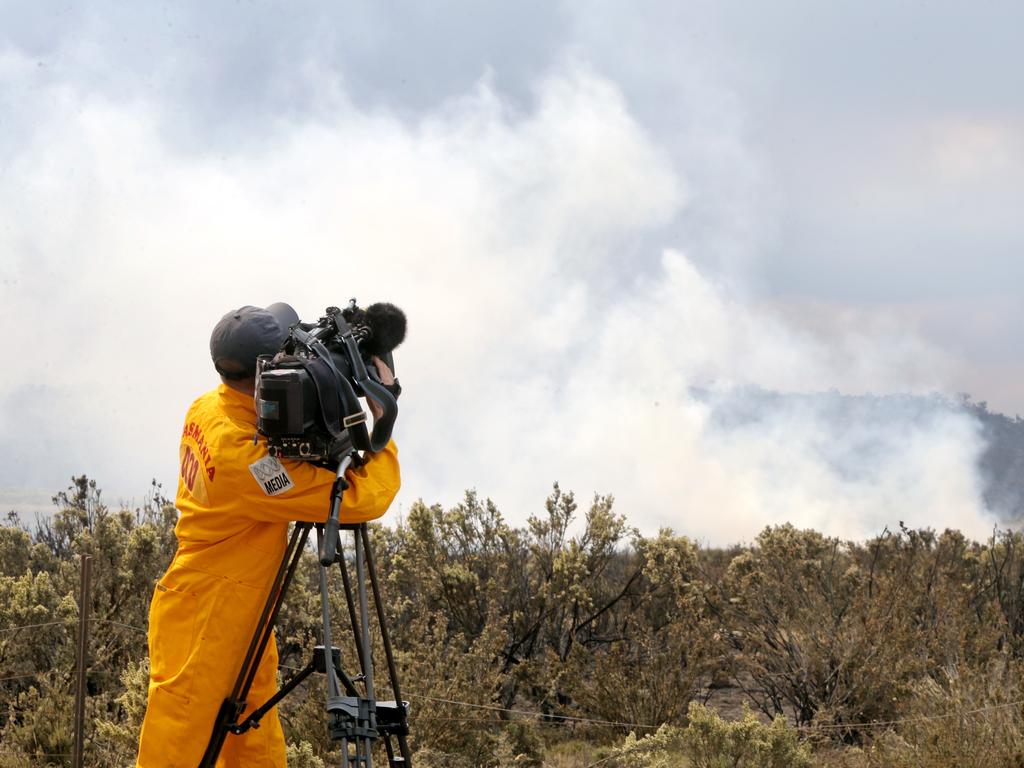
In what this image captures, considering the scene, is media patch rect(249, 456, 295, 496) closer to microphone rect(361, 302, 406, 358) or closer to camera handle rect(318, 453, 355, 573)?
camera handle rect(318, 453, 355, 573)

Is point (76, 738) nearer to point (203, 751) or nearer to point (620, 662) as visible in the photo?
point (203, 751)

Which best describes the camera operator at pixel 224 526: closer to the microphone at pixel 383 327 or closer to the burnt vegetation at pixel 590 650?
the microphone at pixel 383 327

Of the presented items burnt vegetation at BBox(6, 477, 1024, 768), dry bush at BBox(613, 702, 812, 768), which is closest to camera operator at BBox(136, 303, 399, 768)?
burnt vegetation at BBox(6, 477, 1024, 768)

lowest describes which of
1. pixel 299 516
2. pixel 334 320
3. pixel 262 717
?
pixel 262 717

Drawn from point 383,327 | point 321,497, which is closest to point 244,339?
point 383,327

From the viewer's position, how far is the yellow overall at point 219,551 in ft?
10.9

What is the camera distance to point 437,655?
20.7ft

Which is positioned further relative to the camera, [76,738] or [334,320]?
[76,738]

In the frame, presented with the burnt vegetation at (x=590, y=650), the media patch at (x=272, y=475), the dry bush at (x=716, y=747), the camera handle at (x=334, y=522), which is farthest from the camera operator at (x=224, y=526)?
the dry bush at (x=716, y=747)

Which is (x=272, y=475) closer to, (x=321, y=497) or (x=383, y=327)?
(x=321, y=497)

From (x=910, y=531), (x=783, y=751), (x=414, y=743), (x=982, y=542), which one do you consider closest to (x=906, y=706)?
(x=783, y=751)

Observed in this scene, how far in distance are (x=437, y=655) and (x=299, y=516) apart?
3235 millimetres

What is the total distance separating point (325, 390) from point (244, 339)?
0.47 m

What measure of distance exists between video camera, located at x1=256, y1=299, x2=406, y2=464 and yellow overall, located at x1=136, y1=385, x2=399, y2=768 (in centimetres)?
13
